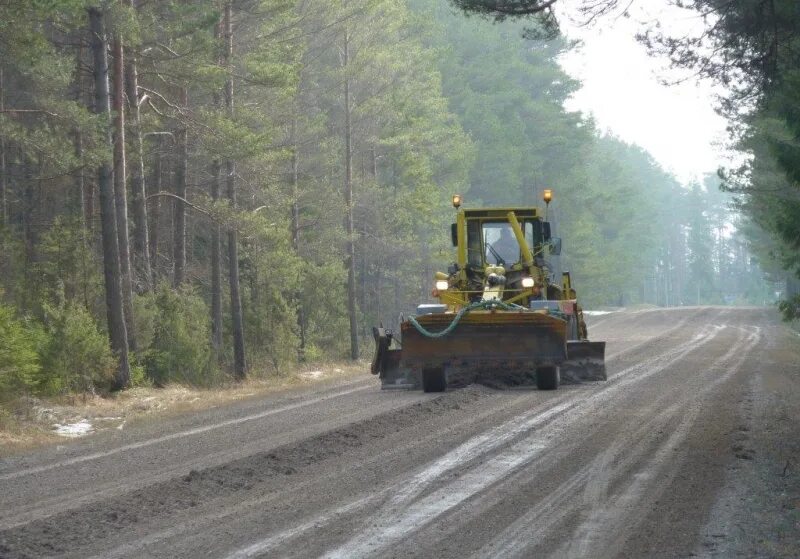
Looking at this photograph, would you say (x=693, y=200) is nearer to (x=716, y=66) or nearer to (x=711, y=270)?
(x=711, y=270)


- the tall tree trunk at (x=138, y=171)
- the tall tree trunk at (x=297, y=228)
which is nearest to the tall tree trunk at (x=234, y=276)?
the tall tree trunk at (x=138, y=171)

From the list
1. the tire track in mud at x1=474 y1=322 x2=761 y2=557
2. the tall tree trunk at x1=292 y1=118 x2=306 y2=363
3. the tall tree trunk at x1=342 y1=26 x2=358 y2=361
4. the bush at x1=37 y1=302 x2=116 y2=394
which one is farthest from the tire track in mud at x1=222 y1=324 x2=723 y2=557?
the tall tree trunk at x1=342 y1=26 x2=358 y2=361

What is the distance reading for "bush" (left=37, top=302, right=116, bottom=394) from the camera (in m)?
18.1

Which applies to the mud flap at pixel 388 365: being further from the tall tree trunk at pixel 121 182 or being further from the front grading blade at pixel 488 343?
the tall tree trunk at pixel 121 182

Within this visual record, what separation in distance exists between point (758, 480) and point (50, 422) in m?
10.2

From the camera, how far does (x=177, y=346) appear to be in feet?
73.5

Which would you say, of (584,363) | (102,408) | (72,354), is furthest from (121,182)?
(584,363)

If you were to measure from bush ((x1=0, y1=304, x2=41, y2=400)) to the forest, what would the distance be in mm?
37

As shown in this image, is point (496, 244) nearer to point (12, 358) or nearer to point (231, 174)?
point (231, 174)

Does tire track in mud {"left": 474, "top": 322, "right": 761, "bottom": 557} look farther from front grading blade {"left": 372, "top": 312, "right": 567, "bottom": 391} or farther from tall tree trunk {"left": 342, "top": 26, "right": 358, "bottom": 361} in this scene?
tall tree trunk {"left": 342, "top": 26, "right": 358, "bottom": 361}

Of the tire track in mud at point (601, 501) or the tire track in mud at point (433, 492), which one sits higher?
the tire track in mud at point (433, 492)

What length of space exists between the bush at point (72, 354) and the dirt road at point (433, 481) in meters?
3.27

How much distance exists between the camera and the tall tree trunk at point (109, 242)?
19250 millimetres

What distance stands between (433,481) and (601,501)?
1622mm
